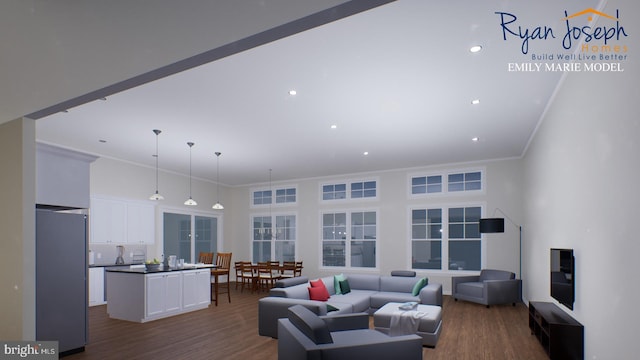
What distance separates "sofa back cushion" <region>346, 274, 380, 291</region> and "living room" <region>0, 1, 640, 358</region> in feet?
8.06

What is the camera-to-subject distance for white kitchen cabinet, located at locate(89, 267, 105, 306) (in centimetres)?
785

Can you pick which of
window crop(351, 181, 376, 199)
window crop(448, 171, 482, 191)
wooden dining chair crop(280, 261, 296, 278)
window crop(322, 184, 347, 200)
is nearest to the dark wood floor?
wooden dining chair crop(280, 261, 296, 278)

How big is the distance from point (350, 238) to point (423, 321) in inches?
228

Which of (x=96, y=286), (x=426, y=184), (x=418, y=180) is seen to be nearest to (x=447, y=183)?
(x=426, y=184)

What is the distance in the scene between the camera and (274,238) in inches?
470

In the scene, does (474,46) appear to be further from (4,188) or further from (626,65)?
(4,188)

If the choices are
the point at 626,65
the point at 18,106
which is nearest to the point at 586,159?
the point at 626,65

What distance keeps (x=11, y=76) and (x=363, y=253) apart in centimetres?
893

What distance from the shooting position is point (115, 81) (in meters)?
2.54

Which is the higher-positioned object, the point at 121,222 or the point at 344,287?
the point at 121,222

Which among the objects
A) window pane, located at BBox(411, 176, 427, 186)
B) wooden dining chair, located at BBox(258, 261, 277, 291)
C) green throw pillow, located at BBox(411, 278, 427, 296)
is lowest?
wooden dining chair, located at BBox(258, 261, 277, 291)

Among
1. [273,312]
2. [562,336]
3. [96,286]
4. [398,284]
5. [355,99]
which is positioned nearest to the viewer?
[562,336]

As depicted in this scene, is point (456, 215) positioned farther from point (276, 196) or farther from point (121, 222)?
point (121, 222)

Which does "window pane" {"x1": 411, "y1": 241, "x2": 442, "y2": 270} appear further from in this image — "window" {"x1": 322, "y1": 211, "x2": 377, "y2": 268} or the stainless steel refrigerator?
the stainless steel refrigerator
